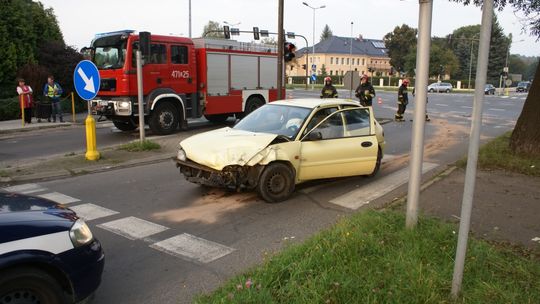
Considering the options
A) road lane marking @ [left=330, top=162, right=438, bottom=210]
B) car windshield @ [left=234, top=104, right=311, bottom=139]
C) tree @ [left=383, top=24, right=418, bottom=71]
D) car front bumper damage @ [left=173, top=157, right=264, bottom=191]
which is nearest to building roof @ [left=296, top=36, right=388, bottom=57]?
tree @ [left=383, top=24, right=418, bottom=71]

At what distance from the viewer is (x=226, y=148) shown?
22.4 ft

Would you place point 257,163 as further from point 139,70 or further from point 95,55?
point 95,55

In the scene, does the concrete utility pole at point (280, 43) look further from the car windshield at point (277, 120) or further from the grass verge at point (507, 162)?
the car windshield at point (277, 120)

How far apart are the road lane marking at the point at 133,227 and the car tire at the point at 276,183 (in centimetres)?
162

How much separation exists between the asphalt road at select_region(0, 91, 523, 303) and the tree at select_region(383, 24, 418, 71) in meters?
102

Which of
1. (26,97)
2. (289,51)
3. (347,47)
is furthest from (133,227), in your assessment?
(347,47)

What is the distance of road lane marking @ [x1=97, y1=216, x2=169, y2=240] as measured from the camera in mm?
5703

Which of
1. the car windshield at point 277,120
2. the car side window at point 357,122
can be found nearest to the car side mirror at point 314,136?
the car windshield at point 277,120

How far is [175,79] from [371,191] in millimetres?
9097

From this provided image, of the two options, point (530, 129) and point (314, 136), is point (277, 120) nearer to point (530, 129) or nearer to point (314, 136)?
point (314, 136)

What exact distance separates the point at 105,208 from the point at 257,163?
2.29m

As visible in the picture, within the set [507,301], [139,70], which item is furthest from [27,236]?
[139,70]

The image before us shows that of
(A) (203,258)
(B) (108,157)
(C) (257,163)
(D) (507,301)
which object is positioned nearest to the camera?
(D) (507,301)

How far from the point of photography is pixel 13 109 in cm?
1981
